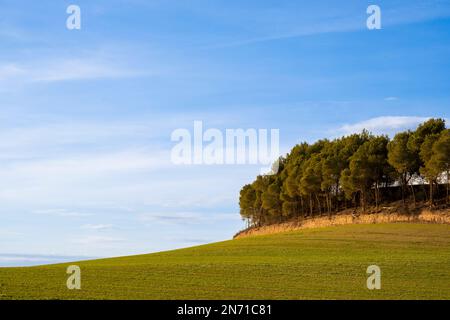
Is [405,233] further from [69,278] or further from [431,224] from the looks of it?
[69,278]

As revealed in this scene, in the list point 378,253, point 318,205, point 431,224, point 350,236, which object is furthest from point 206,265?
point 318,205

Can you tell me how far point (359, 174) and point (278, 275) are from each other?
50956 mm

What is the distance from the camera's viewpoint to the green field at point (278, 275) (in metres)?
33.6

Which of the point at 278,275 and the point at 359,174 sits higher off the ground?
the point at 359,174

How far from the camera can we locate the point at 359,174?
89250 mm

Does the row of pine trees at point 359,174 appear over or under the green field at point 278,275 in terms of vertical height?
over

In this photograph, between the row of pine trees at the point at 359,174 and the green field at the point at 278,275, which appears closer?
the green field at the point at 278,275

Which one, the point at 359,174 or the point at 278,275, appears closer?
the point at 278,275

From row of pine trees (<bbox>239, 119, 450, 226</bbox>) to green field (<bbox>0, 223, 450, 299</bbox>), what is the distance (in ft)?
61.9

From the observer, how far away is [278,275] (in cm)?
4147

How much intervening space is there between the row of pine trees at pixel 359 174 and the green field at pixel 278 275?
61.9 ft

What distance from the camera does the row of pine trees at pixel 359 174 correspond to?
80.7 metres

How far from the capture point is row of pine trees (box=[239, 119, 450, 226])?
80.7 meters
